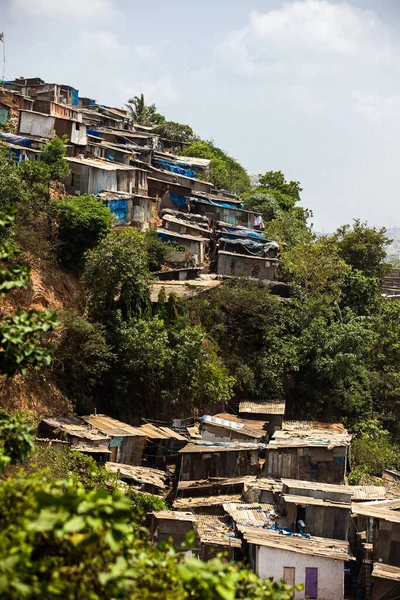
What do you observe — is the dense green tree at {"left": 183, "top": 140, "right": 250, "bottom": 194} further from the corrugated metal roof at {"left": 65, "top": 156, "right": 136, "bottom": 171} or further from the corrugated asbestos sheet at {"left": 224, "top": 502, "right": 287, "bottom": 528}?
the corrugated asbestos sheet at {"left": 224, "top": 502, "right": 287, "bottom": 528}

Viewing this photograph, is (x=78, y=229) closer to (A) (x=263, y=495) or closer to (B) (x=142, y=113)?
(A) (x=263, y=495)

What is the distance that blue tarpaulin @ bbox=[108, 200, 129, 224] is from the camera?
28.1 metres

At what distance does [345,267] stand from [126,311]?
12.1m

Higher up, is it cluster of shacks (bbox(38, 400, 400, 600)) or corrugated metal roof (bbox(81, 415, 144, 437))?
corrugated metal roof (bbox(81, 415, 144, 437))

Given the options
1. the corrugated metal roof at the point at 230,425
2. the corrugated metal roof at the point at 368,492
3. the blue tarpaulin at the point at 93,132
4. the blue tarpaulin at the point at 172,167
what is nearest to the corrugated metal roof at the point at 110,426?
the corrugated metal roof at the point at 230,425

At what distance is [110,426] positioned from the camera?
62.6ft

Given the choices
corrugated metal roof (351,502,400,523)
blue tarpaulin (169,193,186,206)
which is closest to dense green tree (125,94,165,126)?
blue tarpaulin (169,193,186,206)

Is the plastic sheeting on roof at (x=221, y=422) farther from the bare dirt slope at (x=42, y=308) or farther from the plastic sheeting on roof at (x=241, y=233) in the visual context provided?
the plastic sheeting on roof at (x=241, y=233)

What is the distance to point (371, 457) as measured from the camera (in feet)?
72.4

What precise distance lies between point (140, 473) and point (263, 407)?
7052 mm

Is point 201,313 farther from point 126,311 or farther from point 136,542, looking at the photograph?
point 136,542

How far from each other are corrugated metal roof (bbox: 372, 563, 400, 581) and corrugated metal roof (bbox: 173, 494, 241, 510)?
407 cm

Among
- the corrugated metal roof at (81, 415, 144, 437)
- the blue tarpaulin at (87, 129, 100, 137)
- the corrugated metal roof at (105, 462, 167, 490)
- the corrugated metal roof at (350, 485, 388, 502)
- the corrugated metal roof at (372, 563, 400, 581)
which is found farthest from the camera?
the blue tarpaulin at (87, 129, 100, 137)

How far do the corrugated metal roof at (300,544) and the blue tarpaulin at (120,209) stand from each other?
15995 mm
